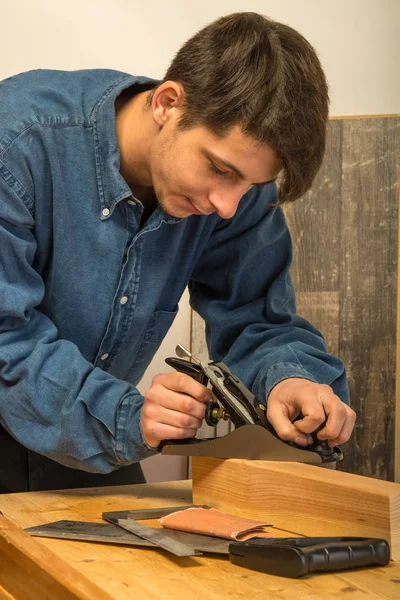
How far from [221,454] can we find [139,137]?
0.66m

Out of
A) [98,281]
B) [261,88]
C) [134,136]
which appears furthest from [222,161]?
[98,281]

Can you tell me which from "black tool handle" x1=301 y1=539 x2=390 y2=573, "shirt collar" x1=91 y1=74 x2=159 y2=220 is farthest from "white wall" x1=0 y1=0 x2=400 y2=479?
"black tool handle" x1=301 y1=539 x2=390 y2=573

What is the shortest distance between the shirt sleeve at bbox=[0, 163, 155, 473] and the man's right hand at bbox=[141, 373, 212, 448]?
52mm

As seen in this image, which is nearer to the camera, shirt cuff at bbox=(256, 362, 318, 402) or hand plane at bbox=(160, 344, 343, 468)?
hand plane at bbox=(160, 344, 343, 468)

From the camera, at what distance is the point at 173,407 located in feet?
4.50

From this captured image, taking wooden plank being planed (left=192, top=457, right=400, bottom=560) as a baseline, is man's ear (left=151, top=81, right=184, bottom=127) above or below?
above

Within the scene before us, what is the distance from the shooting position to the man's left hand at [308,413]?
140cm

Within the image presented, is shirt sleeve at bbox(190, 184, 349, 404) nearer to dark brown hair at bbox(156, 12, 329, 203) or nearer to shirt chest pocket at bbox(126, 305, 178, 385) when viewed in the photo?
shirt chest pocket at bbox(126, 305, 178, 385)

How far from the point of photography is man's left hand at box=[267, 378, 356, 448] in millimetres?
1399

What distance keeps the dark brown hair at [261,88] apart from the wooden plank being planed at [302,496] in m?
0.55

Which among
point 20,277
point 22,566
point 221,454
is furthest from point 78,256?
point 22,566

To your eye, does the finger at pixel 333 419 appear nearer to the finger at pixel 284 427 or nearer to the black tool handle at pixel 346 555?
the finger at pixel 284 427

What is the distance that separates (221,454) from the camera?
56.2 inches

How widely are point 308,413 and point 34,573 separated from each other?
57 cm
